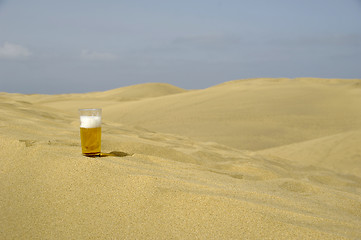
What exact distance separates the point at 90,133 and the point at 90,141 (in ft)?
0.19

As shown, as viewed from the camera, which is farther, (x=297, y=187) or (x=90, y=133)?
(x=297, y=187)

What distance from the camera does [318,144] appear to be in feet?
18.1

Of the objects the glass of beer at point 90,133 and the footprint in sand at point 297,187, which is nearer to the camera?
the glass of beer at point 90,133

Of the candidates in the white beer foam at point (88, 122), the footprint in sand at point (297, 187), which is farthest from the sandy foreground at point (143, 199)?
the white beer foam at point (88, 122)

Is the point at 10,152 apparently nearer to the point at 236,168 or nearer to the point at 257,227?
the point at 257,227

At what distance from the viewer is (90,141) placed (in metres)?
2.04

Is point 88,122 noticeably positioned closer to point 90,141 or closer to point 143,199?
point 90,141

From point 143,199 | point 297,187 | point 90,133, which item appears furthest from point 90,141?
point 297,187

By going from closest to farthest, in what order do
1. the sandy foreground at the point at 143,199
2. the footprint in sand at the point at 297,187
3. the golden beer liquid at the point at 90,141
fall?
the sandy foreground at the point at 143,199, the golden beer liquid at the point at 90,141, the footprint in sand at the point at 297,187

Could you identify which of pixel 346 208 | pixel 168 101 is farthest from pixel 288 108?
pixel 346 208

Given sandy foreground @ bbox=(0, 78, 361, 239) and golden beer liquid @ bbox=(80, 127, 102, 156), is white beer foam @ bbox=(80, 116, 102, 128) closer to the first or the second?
golden beer liquid @ bbox=(80, 127, 102, 156)

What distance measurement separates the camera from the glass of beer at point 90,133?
2.02m

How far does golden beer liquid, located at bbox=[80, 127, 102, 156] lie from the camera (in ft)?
6.59

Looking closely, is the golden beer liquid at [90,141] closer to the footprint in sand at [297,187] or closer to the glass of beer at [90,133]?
the glass of beer at [90,133]
